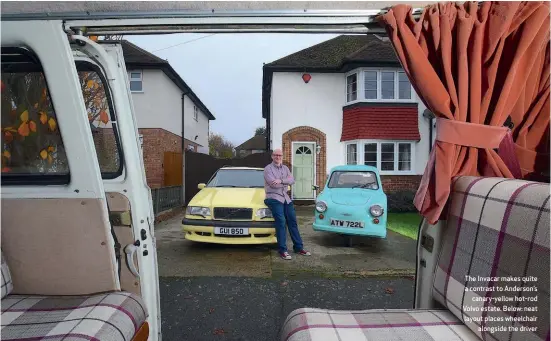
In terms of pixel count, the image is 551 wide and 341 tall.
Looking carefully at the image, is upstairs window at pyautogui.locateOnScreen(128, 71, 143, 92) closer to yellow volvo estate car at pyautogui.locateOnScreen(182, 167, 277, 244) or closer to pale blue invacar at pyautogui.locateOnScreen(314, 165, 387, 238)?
yellow volvo estate car at pyautogui.locateOnScreen(182, 167, 277, 244)

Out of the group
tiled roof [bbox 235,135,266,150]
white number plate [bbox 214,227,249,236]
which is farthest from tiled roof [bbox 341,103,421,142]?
tiled roof [bbox 235,135,266,150]

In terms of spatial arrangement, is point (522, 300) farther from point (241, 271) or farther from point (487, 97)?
point (241, 271)

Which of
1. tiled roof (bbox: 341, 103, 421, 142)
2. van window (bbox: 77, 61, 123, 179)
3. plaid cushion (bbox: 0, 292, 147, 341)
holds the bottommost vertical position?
plaid cushion (bbox: 0, 292, 147, 341)

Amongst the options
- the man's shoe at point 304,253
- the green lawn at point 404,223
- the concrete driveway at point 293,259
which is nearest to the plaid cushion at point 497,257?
the concrete driveway at point 293,259

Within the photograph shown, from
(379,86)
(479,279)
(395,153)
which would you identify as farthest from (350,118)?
(479,279)

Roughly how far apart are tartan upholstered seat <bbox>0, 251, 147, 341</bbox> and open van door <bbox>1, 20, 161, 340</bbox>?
43 millimetres

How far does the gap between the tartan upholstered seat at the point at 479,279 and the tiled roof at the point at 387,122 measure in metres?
10.9

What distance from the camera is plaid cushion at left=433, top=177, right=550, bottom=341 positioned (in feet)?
4.06

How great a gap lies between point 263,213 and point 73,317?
394 centimetres

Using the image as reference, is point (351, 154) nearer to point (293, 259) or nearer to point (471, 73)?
point (293, 259)

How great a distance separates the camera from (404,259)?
5.30 meters

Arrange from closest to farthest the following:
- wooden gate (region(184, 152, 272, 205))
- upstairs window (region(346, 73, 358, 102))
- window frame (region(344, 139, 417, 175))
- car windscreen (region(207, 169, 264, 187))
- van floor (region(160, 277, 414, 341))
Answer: van floor (region(160, 277, 414, 341)) → car windscreen (region(207, 169, 264, 187)) → wooden gate (region(184, 152, 272, 205)) → window frame (region(344, 139, 417, 175)) → upstairs window (region(346, 73, 358, 102))

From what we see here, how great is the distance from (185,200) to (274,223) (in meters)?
7.52

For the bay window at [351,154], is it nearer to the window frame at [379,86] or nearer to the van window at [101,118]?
the window frame at [379,86]
